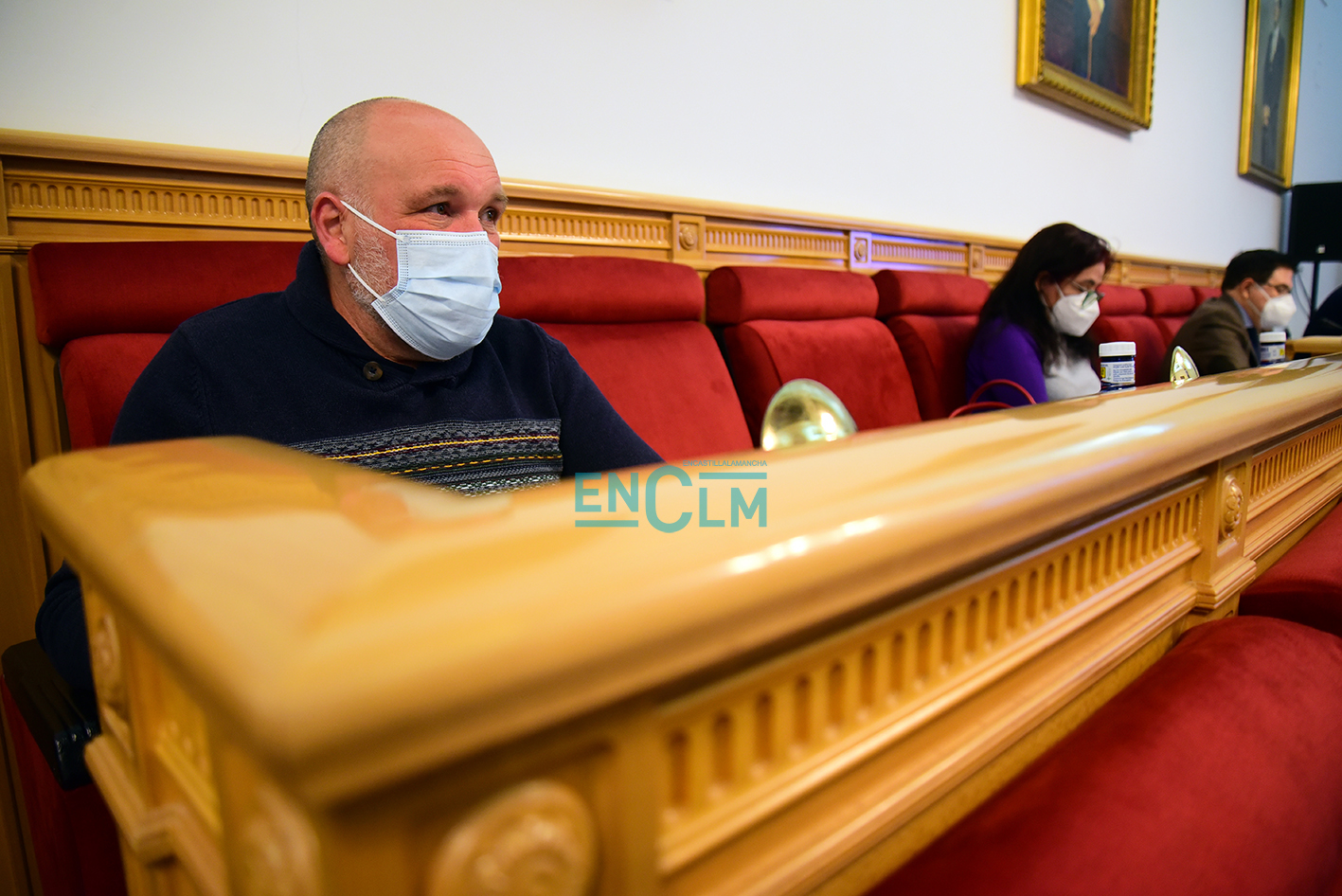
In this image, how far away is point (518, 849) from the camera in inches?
8.4

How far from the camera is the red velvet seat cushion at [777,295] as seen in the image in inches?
70.7

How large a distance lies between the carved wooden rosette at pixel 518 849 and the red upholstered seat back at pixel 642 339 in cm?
123

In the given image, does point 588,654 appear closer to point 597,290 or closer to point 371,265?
point 371,265

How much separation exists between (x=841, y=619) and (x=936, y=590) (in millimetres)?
90

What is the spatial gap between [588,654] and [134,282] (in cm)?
114

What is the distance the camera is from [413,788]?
0.63ft

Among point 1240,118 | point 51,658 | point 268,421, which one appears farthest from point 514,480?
point 1240,118

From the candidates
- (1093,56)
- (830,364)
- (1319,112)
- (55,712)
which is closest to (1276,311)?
(1093,56)

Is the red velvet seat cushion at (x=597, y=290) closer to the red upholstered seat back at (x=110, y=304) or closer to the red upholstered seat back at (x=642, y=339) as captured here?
the red upholstered seat back at (x=642, y=339)

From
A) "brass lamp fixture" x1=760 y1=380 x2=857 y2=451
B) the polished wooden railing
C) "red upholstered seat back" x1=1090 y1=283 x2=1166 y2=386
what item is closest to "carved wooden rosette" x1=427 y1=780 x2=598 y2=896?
the polished wooden railing

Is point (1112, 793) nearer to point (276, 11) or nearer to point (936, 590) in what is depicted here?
point (936, 590)

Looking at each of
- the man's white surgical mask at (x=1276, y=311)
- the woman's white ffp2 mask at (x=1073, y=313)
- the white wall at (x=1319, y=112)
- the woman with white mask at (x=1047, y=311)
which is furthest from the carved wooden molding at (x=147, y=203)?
the white wall at (x=1319, y=112)

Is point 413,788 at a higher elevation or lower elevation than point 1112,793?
higher

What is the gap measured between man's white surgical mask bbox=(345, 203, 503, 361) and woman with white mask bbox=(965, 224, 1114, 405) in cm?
159
